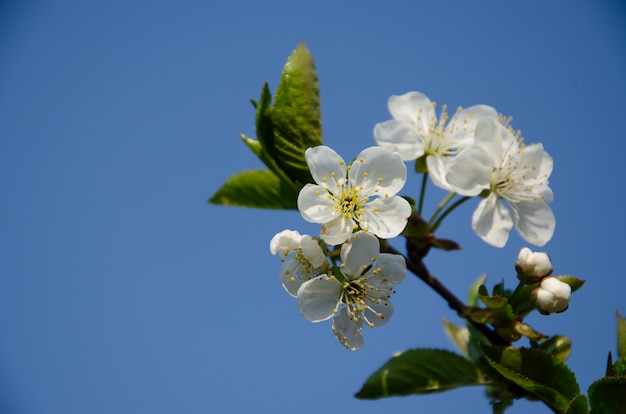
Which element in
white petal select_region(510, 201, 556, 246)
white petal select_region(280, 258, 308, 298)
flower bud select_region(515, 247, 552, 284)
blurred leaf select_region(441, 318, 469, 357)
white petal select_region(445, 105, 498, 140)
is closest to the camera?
white petal select_region(280, 258, 308, 298)

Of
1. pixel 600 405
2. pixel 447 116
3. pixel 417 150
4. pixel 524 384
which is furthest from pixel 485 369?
pixel 447 116

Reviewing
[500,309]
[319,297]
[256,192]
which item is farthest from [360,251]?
[256,192]

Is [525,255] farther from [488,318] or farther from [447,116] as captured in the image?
[447,116]

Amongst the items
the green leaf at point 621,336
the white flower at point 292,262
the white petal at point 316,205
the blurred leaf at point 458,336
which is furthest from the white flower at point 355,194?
the blurred leaf at point 458,336

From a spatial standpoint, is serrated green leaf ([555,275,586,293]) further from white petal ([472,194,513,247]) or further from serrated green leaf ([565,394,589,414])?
serrated green leaf ([565,394,589,414])

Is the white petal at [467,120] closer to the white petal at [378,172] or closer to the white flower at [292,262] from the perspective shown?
the white petal at [378,172]

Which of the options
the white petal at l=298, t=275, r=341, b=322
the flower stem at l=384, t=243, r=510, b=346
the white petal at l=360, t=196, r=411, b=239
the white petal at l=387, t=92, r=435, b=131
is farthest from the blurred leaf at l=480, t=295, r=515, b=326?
the white petal at l=387, t=92, r=435, b=131

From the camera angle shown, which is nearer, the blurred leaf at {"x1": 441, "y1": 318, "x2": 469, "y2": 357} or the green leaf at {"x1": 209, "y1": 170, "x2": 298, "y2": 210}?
the green leaf at {"x1": 209, "y1": 170, "x2": 298, "y2": 210}
